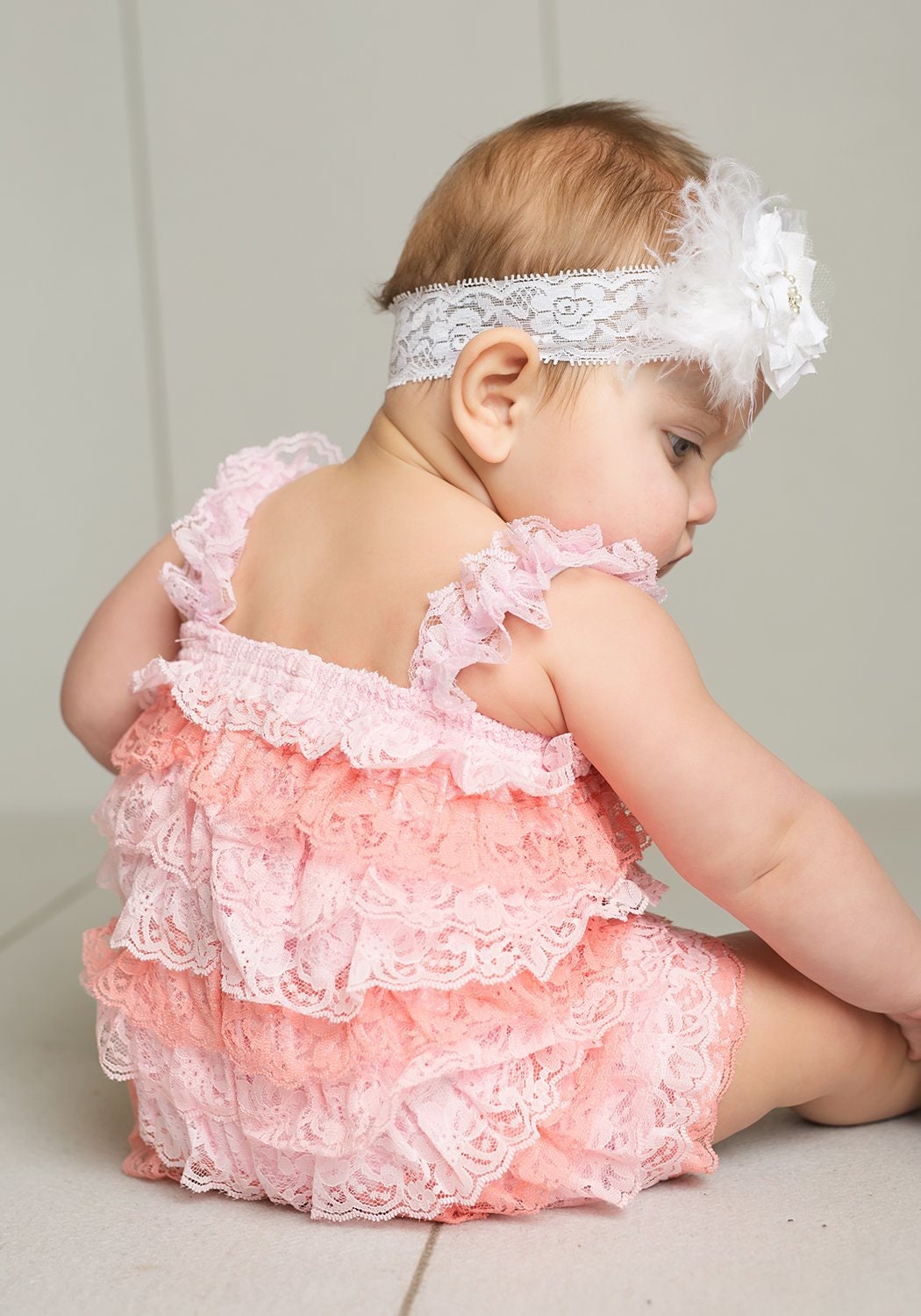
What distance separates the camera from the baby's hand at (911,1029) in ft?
3.64

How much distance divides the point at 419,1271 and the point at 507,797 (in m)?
0.30

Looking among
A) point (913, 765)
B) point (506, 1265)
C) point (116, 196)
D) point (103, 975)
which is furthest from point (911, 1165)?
point (116, 196)

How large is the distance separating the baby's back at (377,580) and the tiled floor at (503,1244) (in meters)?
0.34

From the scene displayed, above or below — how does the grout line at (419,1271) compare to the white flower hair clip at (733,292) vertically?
below

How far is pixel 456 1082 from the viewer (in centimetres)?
98

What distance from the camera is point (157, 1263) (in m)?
0.96

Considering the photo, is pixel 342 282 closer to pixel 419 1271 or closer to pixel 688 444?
pixel 688 444

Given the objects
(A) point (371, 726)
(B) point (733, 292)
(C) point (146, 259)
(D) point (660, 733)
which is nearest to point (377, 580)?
(A) point (371, 726)

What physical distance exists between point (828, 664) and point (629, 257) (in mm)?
1723

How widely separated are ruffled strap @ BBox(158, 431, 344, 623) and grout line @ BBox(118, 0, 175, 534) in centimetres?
165

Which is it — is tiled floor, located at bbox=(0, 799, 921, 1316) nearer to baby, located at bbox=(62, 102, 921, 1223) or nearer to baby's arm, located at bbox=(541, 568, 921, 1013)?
baby, located at bbox=(62, 102, 921, 1223)

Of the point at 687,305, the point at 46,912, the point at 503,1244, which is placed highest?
the point at 687,305

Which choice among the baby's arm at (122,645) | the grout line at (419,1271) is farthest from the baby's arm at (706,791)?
the baby's arm at (122,645)

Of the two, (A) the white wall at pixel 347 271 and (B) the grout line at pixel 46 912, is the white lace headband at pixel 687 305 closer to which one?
(B) the grout line at pixel 46 912
